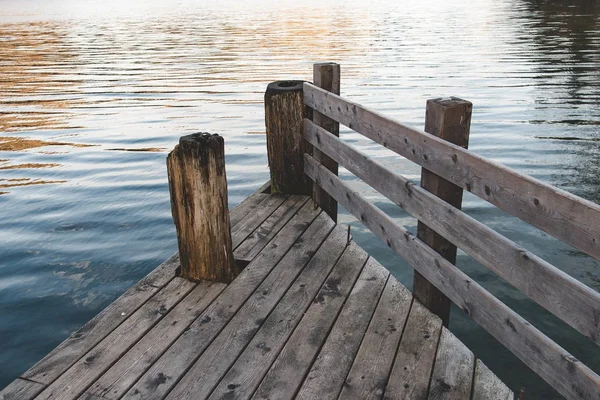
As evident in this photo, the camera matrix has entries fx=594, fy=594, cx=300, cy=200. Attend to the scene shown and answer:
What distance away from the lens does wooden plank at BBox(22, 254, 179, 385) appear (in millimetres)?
3793

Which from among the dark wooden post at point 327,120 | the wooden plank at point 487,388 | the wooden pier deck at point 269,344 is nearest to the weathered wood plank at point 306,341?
the wooden pier deck at point 269,344

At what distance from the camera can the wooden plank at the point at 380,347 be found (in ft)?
11.6

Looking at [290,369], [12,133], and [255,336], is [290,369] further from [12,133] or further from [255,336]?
[12,133]

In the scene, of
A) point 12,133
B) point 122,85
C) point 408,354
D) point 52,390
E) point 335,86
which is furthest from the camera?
point 122,85

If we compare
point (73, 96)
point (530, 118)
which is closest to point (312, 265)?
point (530, 118)

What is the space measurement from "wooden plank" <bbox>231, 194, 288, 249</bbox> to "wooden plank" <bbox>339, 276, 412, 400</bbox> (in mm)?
1714

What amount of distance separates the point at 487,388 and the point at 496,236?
93 cm

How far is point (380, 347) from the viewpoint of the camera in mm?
3973

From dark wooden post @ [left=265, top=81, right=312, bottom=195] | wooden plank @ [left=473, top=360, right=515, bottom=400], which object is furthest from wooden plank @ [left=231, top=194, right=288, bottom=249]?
wooden plank @ [left=473, top=360, right=515, bottom=400]

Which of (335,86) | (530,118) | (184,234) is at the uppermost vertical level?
(335,86)

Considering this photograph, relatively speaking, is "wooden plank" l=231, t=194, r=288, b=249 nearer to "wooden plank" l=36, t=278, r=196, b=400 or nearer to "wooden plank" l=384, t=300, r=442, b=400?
"wooden plank" l=36, t=278, r=196, b=400

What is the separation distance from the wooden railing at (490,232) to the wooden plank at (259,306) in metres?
0.50

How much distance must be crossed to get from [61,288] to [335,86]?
3688 millimetres

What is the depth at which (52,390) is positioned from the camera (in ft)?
11.8
